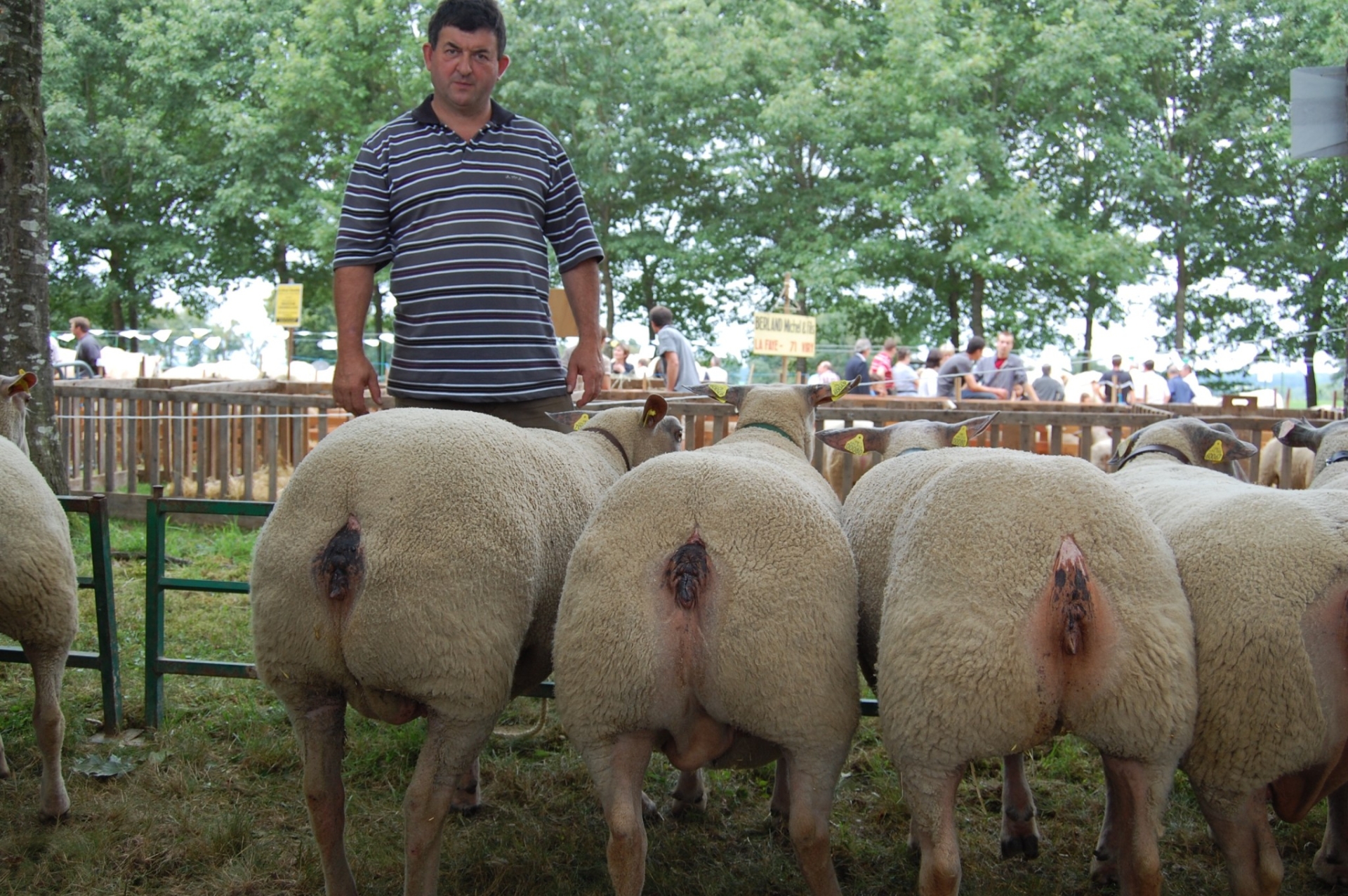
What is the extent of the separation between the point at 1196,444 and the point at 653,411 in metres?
1.99

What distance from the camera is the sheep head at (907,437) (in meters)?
3.87

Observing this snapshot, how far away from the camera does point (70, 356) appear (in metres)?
19.8

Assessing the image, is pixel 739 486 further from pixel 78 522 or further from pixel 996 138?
pixel 996 138

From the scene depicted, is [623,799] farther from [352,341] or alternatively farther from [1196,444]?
[1196,444]

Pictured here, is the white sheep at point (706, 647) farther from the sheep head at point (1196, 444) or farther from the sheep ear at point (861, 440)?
the sheep head at point (1196, 444)

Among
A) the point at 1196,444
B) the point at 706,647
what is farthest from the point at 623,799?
the point at 1196,444

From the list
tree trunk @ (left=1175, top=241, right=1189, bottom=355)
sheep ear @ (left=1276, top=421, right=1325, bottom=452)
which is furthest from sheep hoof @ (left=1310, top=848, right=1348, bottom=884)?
tree trunk @ (left=1175, top=241, right=1189, bottom=355)

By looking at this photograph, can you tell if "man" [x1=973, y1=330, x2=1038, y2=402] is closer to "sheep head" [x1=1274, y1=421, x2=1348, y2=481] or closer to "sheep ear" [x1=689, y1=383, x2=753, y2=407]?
"sheep head" [x1=1274, y1=421, x2=1348, y2=481]

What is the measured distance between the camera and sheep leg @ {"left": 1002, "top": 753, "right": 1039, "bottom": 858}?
3.21 metres

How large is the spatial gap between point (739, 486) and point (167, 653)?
3552 millimetres

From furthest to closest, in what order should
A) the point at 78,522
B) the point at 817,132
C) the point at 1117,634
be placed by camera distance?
the point at 817,132, the point at 78,522, the point at 1117,634

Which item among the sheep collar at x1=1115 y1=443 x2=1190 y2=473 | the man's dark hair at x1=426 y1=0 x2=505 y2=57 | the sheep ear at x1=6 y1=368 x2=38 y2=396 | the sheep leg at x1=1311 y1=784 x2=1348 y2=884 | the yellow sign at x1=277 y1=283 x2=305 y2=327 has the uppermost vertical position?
the man's dark hair at x1=426 y1=0 x2=505 y2=57

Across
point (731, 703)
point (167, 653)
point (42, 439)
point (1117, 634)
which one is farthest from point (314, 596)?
point (42, 439)

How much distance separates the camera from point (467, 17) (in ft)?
11.0
